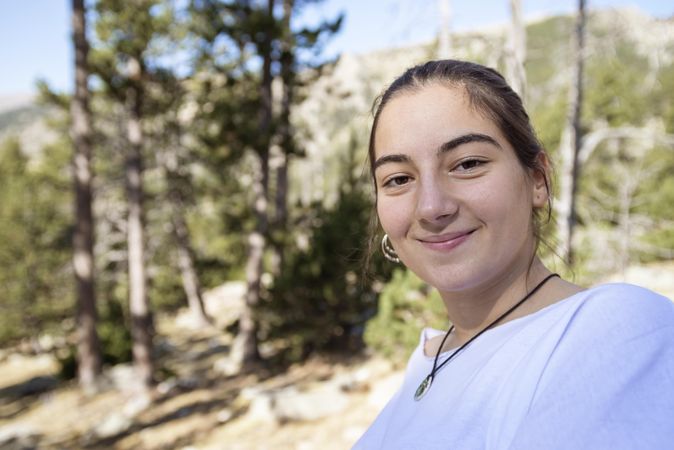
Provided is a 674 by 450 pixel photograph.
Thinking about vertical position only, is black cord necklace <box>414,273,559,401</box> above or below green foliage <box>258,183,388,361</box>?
above

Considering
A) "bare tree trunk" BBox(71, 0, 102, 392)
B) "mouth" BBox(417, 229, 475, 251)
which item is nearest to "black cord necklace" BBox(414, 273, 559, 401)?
"mouth" BBox(417, 229, 475, 251)

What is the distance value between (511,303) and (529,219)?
0.21 m

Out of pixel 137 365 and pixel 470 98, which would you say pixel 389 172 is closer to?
pixel 470 98

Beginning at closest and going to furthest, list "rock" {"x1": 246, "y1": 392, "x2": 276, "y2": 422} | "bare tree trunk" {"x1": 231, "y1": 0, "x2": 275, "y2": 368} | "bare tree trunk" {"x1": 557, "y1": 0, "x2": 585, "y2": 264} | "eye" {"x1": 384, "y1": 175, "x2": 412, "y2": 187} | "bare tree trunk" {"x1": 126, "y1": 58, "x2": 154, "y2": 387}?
"eye" {"x1": 384, "y1": 175, "x2": 412, "y2": 187}, "rock" {"x1": 246, "y1": 392, "x2": 276, "y2": 422}, "bare tree trunk" {"x1": 557, "y1": 0, "x2": 585, "y2": 264}, "bare tree trunk" {"x1": 126, "y1": 58, "x2": 154, "y2": 387}, "bare tree trunk" {"x1": 231, "y1": 0, "x2": 275, "y2": 368}

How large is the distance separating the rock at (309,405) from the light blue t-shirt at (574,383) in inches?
273

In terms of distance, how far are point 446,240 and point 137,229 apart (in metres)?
11.0

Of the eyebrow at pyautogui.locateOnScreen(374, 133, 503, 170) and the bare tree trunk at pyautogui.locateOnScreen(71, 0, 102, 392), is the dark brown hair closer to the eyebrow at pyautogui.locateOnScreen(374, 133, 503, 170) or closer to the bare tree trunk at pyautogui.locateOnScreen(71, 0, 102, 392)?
the eyebrow at pyautogui.locateOnScreen(374, 133, 503, 170)

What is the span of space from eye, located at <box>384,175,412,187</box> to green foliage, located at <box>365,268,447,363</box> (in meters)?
6.34

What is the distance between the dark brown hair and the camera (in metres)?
1.07

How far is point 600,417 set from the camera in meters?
0.65

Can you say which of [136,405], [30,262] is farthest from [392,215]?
[30,262]

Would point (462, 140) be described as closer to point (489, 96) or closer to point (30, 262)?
point (489, 96)

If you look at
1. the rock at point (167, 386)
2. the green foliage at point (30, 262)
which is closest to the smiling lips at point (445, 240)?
the rock at point (167, 386)

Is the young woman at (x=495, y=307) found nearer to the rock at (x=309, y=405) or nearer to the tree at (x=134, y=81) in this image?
the rock at (x=309, y=405)
